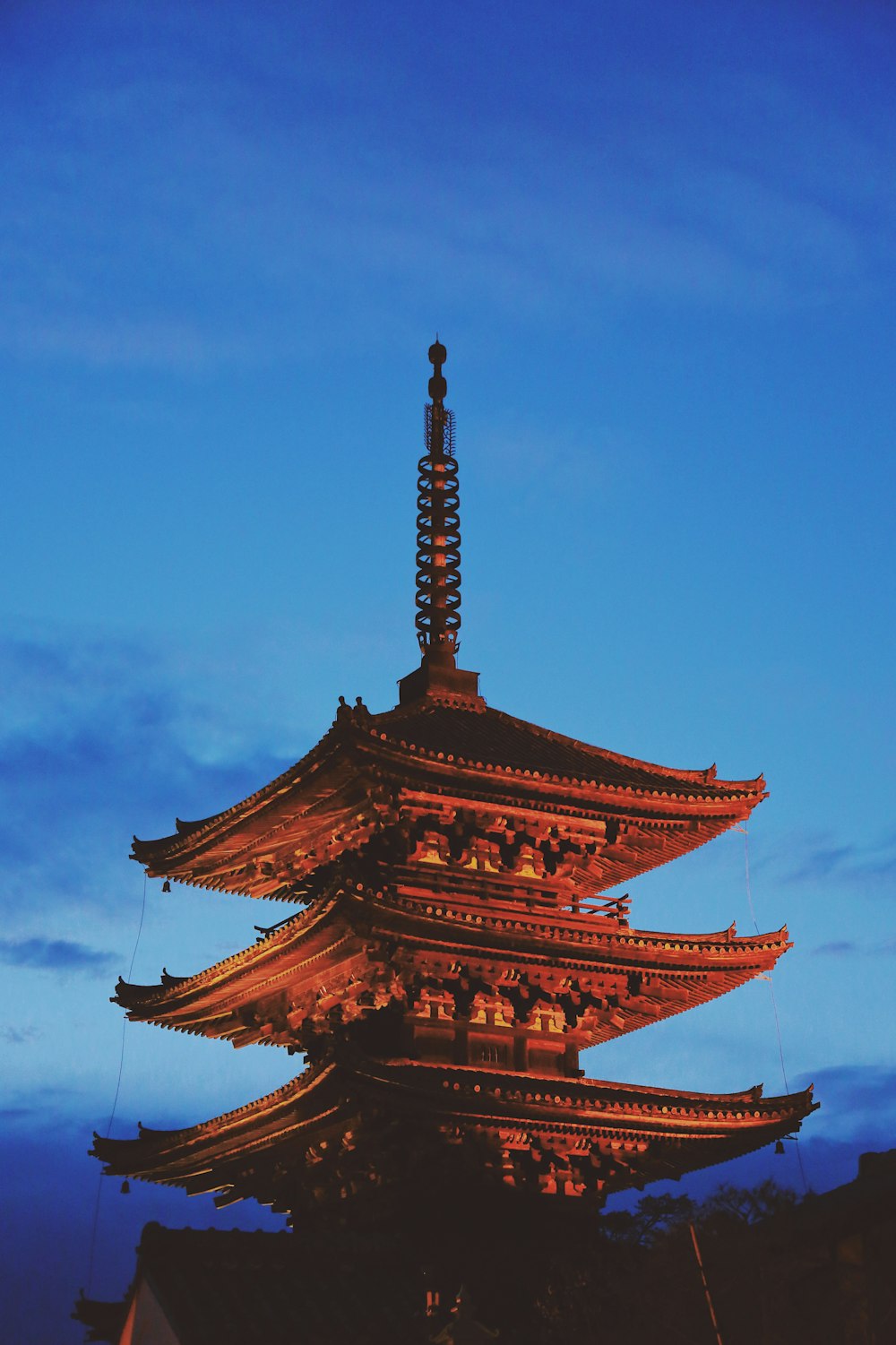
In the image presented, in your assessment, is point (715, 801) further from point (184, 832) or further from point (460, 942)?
point (184, 832)

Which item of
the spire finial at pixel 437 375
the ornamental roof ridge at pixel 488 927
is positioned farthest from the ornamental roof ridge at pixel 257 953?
the spire finial at pixel 437 375

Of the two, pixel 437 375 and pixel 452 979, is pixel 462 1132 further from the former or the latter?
pixel 437 375

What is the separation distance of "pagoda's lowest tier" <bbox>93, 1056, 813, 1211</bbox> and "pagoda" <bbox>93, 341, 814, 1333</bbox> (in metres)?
0.05

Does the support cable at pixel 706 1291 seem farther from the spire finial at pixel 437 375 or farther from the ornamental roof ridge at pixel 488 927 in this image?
the spire finial at pixel 437 375

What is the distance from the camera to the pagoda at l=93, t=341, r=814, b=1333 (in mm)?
31703

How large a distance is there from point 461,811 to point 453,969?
282 centimetres

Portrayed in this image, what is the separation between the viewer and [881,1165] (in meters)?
28.6

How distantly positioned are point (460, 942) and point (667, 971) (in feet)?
14.3

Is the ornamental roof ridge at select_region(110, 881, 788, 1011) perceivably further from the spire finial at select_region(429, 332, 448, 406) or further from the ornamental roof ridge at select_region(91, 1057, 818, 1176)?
the spire finial at select_region(429, 332, 448, 406)

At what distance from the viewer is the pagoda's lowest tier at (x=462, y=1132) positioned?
3127 centimetres

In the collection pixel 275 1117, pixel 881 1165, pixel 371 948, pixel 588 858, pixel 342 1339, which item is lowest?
pixel 342 1339

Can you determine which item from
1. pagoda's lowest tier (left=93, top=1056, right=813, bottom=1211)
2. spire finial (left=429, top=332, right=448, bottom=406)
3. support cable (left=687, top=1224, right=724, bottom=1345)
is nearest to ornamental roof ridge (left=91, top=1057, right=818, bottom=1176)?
pagoda's lowest tier (left=93, top=1056, right=813, bottom=1211)

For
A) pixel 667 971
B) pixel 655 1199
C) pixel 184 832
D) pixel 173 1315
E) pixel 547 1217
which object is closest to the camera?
pixel 173 1315

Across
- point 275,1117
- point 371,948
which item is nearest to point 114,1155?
point 275,1117
